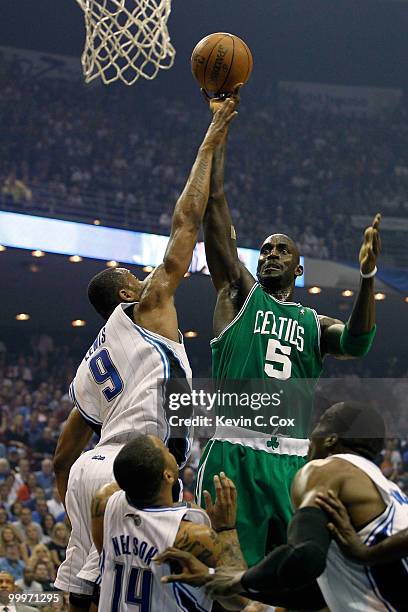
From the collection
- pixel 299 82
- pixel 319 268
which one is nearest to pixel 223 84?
pixel 319 268

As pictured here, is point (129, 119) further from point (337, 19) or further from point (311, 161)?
point (337, 19)

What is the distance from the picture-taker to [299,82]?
83.7ft

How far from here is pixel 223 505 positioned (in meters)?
3.20

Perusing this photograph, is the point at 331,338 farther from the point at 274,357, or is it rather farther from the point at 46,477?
the point at 46,477

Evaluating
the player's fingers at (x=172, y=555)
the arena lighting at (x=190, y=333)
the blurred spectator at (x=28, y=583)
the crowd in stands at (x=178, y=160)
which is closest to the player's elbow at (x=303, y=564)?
the player's fingers at (x=172, y=555)

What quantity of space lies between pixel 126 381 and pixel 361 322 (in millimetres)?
1132

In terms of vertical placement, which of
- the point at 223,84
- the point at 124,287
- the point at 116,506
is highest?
the point at 223,84

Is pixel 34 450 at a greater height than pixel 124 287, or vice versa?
pixel 34 450

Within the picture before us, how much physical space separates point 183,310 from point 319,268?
2.88 metres

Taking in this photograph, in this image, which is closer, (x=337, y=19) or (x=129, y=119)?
(x=129, y=119)

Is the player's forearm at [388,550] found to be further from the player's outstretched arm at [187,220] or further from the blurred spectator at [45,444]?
the blurred spectator at [45,444]

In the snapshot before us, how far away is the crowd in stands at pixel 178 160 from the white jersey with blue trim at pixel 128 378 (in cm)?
1257

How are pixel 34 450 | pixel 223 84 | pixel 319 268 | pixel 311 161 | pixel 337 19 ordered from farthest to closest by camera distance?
pixel 337 19 < pixel 311 161 < pixel 319 268 < pixel 34 450 < pixel 223 84

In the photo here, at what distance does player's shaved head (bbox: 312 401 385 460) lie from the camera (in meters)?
3.17
